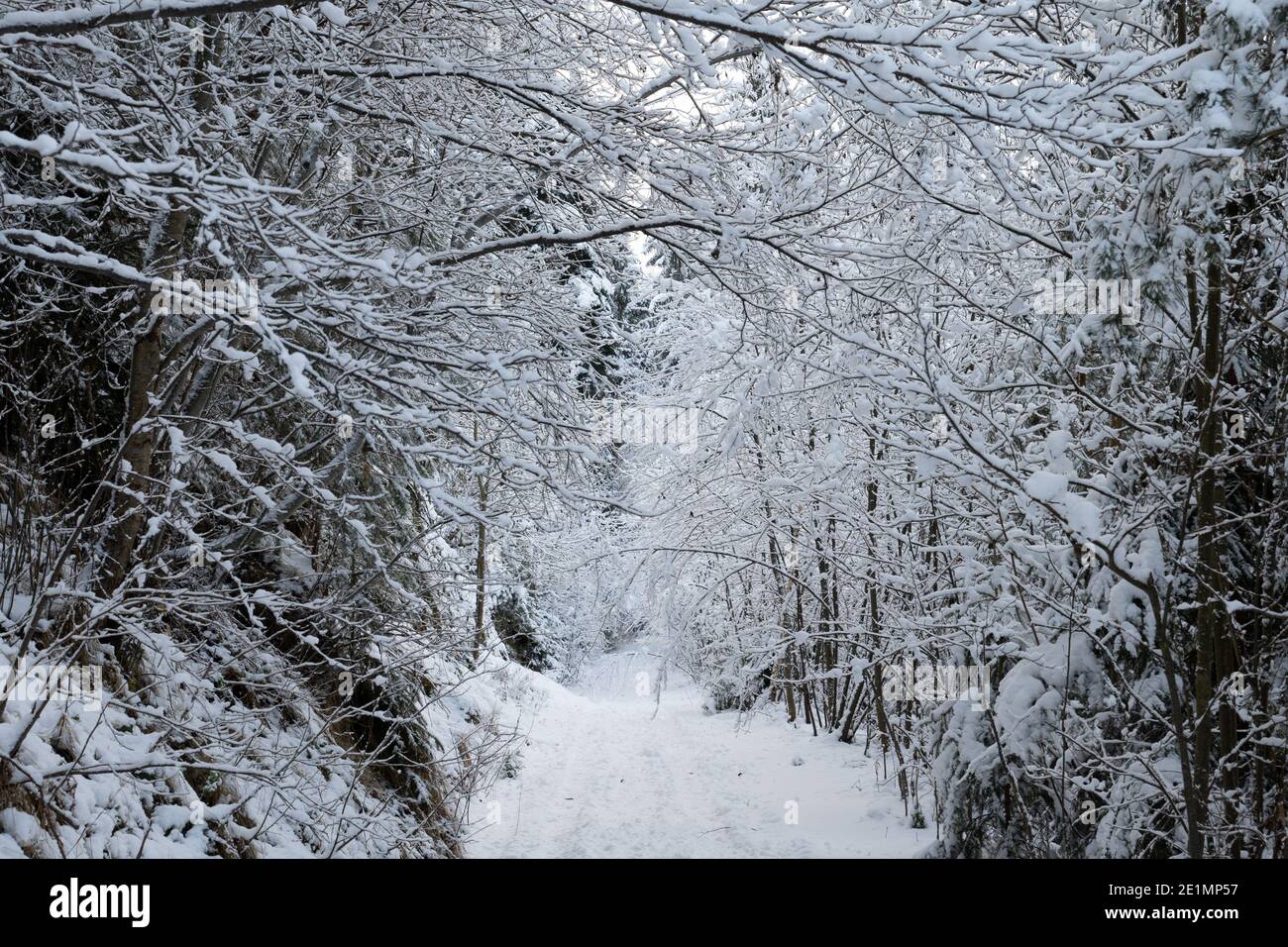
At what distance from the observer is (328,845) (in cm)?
423

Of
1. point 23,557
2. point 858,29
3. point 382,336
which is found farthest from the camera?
point 23,557

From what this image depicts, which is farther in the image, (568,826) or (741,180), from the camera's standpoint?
(568,826)

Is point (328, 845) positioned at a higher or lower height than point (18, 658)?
lower

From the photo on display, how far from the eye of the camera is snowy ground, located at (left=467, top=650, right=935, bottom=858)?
762cm

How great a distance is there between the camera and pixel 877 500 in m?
9.02

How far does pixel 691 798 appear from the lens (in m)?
9.64

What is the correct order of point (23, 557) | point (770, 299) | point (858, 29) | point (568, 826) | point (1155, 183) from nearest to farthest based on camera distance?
point (858, 29) < point (1155, 183) < point (23, 557) < point (770, 299) < point (568, 826)

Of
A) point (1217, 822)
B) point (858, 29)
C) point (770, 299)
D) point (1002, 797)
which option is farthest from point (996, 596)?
point (858, 29)

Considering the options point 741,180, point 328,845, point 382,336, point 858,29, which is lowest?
point 328,845

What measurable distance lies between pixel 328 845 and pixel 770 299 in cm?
345

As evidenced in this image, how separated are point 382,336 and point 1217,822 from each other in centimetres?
368

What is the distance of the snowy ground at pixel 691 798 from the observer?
7621 millimetres
